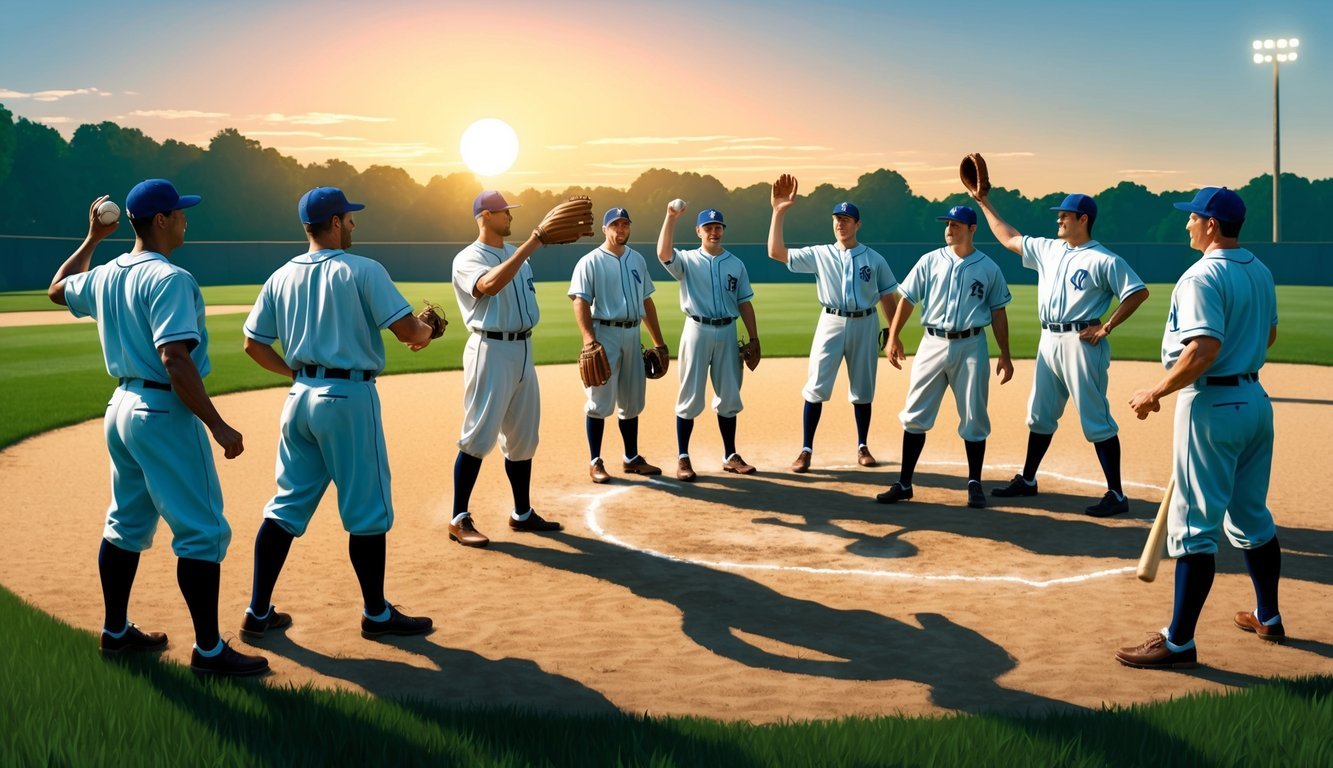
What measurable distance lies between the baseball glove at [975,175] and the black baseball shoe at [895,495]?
2.26 meters

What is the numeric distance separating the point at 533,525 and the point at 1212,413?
4.34 metres

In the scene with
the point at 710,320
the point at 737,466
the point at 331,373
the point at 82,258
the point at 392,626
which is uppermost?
the point at 82,258

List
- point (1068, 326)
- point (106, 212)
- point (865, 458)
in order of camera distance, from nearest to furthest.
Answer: point (106, 212), point (1068, 326), point (865, 458)

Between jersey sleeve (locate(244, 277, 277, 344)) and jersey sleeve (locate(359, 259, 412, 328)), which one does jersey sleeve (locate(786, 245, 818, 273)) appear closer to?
jersey sleeve (locate(359, 259, 412, 328))

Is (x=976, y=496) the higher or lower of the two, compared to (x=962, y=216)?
lower

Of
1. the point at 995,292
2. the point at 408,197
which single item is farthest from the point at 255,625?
the point at 408,197

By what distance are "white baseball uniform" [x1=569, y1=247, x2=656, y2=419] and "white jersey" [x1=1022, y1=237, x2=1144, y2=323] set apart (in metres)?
A: 2.98

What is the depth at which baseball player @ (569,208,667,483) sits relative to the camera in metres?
8.92

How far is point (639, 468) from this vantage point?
958cm

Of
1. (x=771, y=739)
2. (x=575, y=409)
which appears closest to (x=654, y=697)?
(x=771, y=739)

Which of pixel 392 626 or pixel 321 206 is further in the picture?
pixel 392 626

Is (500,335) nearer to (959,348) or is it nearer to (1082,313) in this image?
(959,348)

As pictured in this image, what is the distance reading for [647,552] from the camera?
23.4 ft

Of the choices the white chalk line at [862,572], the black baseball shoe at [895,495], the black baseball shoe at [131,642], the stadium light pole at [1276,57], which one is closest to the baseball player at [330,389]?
the black baseball shoe at [131,642]
